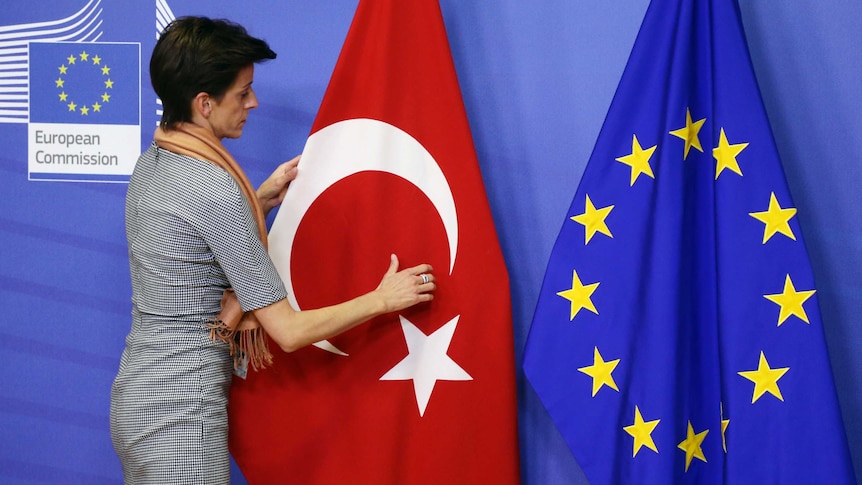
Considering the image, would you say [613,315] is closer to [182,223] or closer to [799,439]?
[799,439]

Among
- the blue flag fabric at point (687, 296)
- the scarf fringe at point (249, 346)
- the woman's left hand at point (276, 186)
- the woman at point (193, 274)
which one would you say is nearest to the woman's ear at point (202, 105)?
the woman at point (193, 274)

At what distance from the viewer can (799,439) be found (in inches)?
56.2

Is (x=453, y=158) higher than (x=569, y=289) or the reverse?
higher

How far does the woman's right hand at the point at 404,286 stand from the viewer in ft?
4.79

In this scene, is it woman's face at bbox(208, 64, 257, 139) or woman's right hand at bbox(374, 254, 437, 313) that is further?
woman's right hand at bbox(374, 254, 437, 313)

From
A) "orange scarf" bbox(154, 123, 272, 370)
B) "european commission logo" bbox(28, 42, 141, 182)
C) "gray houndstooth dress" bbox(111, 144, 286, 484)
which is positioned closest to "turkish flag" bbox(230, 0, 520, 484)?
"orange scarf" bbox(154, 123, 272, 370)

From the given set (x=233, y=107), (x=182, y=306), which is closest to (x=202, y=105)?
(x=233, y=107)

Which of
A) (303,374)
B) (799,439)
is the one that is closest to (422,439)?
(303,374)

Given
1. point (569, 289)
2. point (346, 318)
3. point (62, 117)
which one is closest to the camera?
point (346, 318)

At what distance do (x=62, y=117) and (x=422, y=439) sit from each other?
1076mm

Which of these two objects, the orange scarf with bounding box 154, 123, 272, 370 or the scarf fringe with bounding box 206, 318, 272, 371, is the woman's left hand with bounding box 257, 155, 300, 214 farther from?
the scarf fringe with bounding box 206, 318, 272, 371

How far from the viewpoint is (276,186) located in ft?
5.23

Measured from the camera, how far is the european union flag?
5.86 ft

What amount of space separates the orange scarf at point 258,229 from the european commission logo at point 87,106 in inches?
18.7
